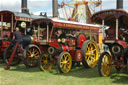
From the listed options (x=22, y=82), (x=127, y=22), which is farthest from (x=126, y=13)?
(x=22, y=82)

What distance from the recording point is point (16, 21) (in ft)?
31.6

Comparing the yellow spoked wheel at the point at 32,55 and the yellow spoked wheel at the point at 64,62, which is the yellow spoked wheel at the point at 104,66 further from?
the yellow spoked wheel at the point at 32,55

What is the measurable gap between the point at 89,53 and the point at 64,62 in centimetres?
143

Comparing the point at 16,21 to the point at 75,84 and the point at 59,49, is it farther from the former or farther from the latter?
the point at 75,84

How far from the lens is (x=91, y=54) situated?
727 centimetres

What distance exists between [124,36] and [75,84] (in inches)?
103

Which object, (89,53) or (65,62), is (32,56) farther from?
(89,53)

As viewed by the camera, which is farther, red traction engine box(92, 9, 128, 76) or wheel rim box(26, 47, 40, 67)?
wheel rim box(26, 47, 40, 67)

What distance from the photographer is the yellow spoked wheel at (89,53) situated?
274 inches

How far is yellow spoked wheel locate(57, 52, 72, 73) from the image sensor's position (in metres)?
5.99

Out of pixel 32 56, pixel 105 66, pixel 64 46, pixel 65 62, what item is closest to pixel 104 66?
pixel 105 66

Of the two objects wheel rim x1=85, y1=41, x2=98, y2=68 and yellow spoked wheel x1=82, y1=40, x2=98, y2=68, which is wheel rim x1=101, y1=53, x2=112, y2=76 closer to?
yellow spoked wheel x1=82, y1=40, x2=98, y2=68

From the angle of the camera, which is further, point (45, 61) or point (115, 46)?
point (45, 61)

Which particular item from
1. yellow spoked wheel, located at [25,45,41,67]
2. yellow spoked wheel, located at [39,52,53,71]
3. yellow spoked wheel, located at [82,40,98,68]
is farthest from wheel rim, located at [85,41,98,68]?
yellow spoked wheel, located at [25,45,41,67]
